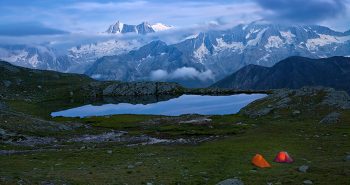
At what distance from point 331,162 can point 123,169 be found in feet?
70.7

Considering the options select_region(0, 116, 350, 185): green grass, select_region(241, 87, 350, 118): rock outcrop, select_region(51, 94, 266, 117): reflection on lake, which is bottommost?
select_region(0, 116, 350, 185): green grass

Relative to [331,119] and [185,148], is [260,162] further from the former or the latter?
[331,119]

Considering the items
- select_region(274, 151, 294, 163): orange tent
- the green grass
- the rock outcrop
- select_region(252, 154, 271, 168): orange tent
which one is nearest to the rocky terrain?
the green grass

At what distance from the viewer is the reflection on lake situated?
148 metres

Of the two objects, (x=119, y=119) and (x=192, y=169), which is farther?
(x=119, y=119)

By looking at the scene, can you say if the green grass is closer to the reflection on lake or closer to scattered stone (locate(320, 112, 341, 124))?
scattered stone (locate(320, 112, 341, 124))

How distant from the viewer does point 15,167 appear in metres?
44.3

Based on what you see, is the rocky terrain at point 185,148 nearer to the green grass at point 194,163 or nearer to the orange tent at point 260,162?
the green grass at point 194,163

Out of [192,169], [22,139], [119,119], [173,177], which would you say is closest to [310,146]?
[192,169]

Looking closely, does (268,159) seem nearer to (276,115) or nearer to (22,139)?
(22,139)

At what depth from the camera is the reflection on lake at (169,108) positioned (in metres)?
148

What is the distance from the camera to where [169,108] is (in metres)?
162

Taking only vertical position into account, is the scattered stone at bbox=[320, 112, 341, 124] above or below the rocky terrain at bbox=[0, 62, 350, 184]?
above

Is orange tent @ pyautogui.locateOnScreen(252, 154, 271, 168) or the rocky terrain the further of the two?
orange tent @ pyautogui.locateOnScreen(252, 154, 271, 168)
